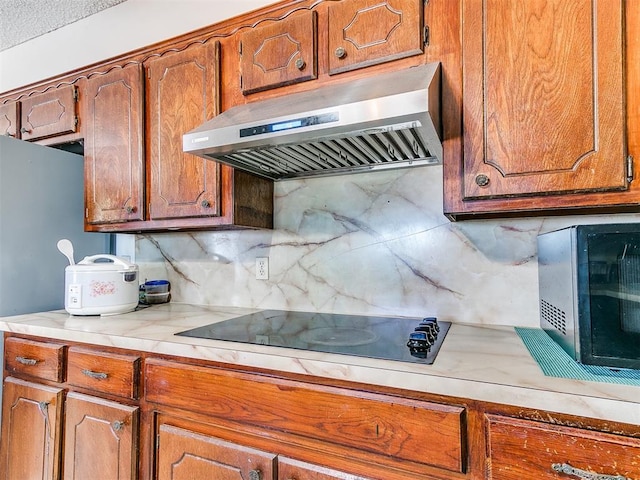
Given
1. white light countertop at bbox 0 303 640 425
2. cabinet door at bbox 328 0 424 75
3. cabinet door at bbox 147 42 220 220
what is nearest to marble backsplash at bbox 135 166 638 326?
white light countertop at bbox 0 303 640 425

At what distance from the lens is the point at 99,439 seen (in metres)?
1.30

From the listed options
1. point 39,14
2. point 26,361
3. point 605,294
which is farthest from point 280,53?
point 39,14

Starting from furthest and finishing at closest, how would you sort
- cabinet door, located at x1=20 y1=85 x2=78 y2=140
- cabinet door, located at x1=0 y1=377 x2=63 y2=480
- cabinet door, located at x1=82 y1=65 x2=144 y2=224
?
cabinet door, located at x1=20 y1=85 x2=78 y2=140, cabinet door, located at x1=82 y1=65 x2=144 y2=224, cabinet door, located at x1=0 y1=377 x2=63 y2=480

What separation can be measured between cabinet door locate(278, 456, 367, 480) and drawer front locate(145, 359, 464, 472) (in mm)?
71

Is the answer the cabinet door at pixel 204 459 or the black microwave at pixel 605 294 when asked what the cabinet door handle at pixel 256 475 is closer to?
the cabinet door at pixel 204 459

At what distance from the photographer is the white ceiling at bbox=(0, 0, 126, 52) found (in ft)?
6.76

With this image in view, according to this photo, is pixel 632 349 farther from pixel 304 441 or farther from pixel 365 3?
pixel 365 3

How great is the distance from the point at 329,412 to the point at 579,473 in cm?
53

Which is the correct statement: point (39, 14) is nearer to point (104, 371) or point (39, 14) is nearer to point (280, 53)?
point (280, 53)

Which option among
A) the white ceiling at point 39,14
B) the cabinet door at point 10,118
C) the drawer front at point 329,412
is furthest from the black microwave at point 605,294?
the cabinet door at point 10,118

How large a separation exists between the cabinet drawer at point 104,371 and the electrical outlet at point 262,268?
0.69m

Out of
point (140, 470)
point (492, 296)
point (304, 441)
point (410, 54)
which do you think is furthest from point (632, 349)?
point (140, 470)

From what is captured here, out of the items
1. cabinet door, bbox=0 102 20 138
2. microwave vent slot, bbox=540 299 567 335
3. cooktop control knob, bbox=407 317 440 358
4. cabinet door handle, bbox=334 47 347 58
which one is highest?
cabinet door, bbox=0 102 20 138

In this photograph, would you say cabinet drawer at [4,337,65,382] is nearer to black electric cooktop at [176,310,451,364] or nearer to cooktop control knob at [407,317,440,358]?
black electric cooktop at [176,310,451,364]
